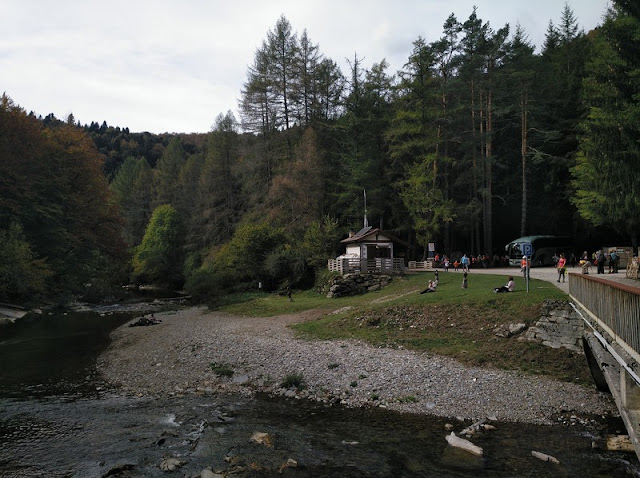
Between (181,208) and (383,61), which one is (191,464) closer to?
(383,61)

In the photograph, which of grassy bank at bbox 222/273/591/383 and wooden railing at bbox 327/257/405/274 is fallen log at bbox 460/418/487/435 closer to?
grassy bank at bbox 222/273/591/383

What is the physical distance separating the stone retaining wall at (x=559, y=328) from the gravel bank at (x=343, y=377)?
259cm

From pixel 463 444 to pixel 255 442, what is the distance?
17.3ft

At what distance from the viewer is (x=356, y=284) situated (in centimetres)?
3519

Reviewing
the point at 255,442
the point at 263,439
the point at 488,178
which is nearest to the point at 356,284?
the point at 488,178

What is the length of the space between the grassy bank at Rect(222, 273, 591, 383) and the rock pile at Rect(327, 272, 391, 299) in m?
4.89

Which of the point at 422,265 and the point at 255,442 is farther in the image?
the point at 422,265

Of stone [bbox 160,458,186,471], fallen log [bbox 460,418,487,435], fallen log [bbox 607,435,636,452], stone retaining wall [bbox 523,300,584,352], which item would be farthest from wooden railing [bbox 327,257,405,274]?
A: stone [bbox 160,458,186,471]

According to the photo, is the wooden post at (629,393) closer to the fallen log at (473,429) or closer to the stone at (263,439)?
the fallen log at (473,429)

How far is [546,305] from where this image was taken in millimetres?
18391

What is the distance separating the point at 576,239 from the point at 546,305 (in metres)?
34.6

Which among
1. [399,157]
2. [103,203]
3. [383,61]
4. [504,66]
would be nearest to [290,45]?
[383,61]

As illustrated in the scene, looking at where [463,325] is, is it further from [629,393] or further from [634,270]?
[634,270]

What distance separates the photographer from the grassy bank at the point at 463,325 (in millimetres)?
16109
